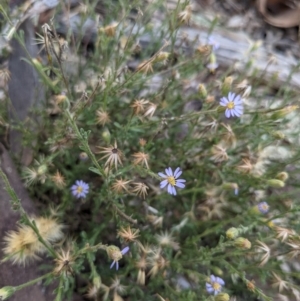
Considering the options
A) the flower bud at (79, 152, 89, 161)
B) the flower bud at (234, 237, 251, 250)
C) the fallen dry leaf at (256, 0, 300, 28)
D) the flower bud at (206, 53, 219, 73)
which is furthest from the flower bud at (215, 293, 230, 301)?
the fallen dry leaf at (256, 0, 300, 28)

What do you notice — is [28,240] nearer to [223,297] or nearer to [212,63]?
[223,297]

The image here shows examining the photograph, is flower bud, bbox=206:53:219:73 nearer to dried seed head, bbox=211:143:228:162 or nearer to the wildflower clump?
dried seed head, bbox=211:143:228:162

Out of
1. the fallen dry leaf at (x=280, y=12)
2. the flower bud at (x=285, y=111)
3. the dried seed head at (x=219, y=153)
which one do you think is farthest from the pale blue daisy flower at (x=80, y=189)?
the fallen dry leaf at (x=280, y=12)

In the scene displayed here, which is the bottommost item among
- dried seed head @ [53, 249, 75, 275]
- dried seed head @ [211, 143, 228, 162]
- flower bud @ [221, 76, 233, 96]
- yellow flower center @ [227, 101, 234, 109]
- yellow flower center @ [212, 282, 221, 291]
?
yellow flower center @ [212, 282, 221, 291]

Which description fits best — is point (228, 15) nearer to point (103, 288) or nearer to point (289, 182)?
point (289, 182)

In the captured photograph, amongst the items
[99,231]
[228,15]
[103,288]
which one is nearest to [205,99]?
[99,231]

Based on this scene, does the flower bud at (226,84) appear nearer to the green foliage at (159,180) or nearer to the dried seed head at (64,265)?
the green foliage at (159,180)
